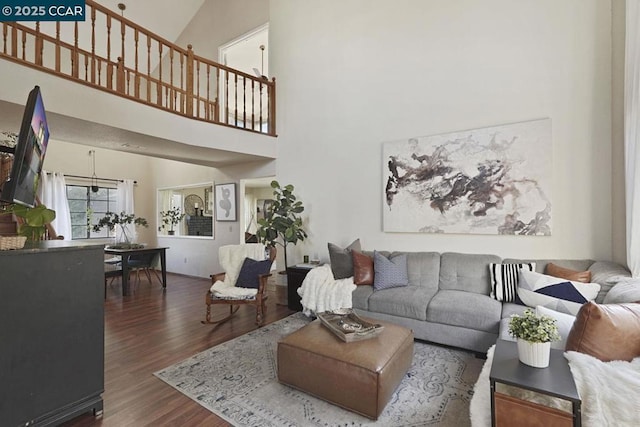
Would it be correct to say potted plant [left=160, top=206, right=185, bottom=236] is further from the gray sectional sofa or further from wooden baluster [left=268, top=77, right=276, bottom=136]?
the gray sectional sofa

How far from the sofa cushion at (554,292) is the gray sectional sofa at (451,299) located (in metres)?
0.12

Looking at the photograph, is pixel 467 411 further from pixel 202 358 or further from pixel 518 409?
pixel 202 358

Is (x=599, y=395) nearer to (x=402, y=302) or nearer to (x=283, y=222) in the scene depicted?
(x=402, y=302)

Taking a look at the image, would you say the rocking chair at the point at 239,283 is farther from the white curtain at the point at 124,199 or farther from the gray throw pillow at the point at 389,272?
the white curtain at the point at 124,199

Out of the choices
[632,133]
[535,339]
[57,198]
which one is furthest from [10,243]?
[57,198]

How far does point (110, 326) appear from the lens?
353 centimetres

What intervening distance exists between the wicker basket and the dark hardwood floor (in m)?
1.18

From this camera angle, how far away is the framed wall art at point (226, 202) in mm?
5809

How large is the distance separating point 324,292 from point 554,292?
2261 mm

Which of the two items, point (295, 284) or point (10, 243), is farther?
point (295, 284)

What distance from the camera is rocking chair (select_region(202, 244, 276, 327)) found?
3.53 m

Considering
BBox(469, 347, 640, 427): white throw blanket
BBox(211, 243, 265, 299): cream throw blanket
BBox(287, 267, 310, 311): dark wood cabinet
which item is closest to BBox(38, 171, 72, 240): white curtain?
BBox(211, 243, 265, 299): cream throw blanket

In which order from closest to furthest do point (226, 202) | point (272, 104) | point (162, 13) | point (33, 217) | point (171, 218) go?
point (33, 217)
point (272, 104)
point (226, 202)
point (162, 13)
point (171, 218)

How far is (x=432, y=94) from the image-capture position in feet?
12.3
